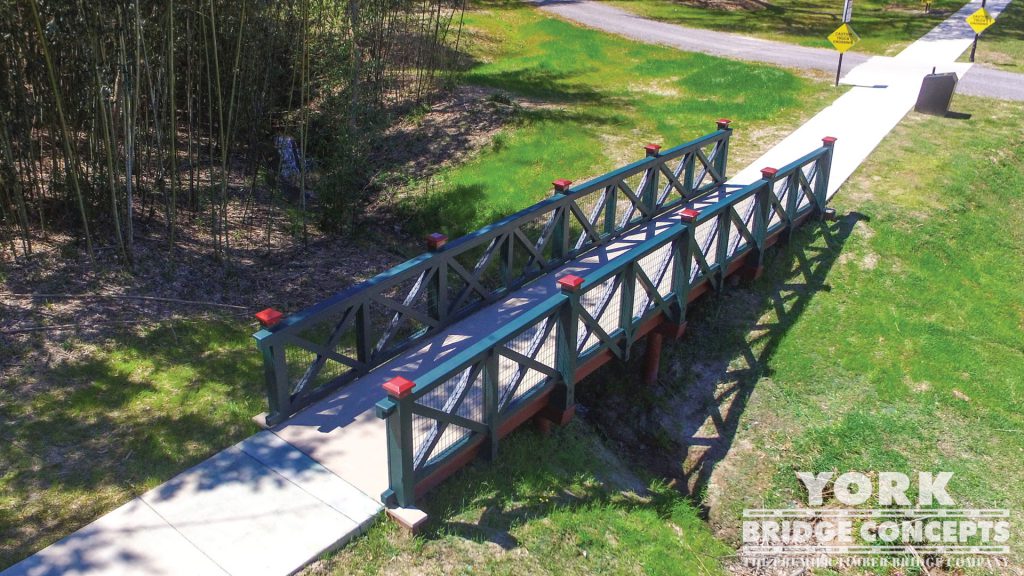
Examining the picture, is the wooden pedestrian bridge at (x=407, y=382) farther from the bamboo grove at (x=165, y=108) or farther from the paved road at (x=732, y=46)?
the paved road at (x=732, y=46)

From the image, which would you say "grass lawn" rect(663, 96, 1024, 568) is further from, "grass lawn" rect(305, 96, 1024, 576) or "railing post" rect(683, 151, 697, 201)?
"railing post" rect(683, 151, 697, 201)

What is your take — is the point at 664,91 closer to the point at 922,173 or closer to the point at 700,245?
the point at 922,173

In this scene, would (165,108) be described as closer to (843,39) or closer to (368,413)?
(368,413)

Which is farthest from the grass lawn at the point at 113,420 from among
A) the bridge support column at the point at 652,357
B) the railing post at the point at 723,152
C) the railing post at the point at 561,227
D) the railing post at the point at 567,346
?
the railing post at the point at 723,152

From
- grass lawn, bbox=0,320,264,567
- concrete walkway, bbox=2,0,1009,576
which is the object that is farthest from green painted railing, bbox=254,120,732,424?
grass lawn, bbox=0,320,264,567

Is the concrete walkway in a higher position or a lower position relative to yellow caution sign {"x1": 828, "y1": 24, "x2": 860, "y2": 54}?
lower

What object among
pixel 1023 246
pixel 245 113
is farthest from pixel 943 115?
pixel 245 113

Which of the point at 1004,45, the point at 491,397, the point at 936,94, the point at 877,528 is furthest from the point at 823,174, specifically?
the point at 1004,45

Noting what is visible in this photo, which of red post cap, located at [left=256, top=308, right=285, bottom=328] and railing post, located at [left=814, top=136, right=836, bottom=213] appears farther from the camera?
railing post, located at [left=814, top=136, right=836, bottom=213]
